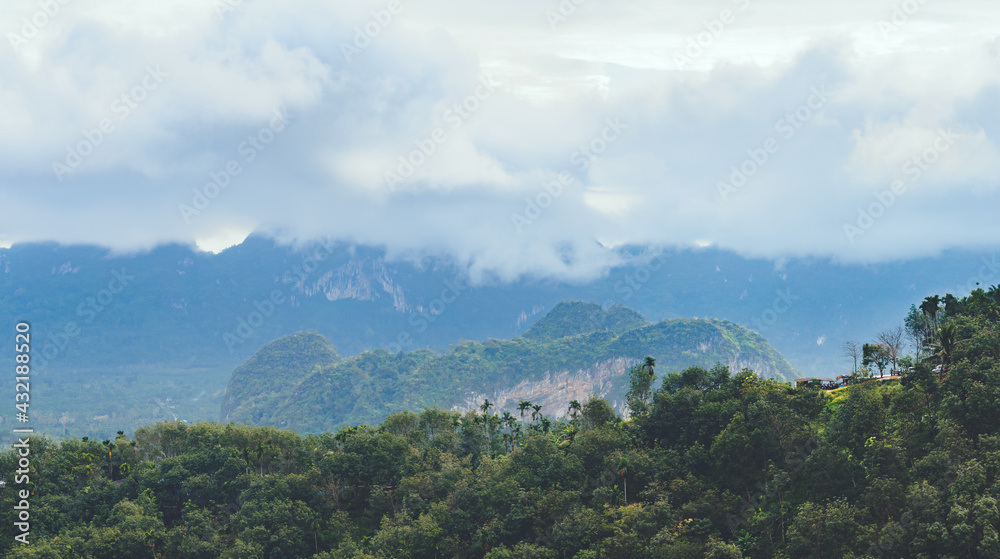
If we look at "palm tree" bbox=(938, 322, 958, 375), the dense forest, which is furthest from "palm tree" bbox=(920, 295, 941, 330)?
"palm tree" bbox=(938, 322, 958, 375)

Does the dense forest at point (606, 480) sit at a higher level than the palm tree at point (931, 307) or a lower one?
lower

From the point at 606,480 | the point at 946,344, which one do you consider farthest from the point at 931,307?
the point at 606,480

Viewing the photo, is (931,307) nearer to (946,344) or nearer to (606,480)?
(946,344)

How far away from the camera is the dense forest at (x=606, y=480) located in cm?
6388

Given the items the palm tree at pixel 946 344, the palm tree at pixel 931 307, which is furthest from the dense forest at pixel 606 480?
the palm tree at pixel 946 344

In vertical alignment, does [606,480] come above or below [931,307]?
below

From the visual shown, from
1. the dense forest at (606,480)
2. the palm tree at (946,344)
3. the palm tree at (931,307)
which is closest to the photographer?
the dense forest at (606,480)

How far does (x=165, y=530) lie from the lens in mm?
93625

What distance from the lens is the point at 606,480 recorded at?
3381 inches

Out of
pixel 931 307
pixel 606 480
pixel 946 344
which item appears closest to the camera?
pixel 946 344

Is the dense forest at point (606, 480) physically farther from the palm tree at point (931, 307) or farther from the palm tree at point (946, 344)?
the palm tree at point (946, 344)

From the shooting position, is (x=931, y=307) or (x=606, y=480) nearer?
(x=606, y=480)

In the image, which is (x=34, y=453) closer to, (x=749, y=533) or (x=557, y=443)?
(x=557, y=443)

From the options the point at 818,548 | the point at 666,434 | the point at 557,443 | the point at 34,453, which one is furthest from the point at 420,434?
the point at 818,548
